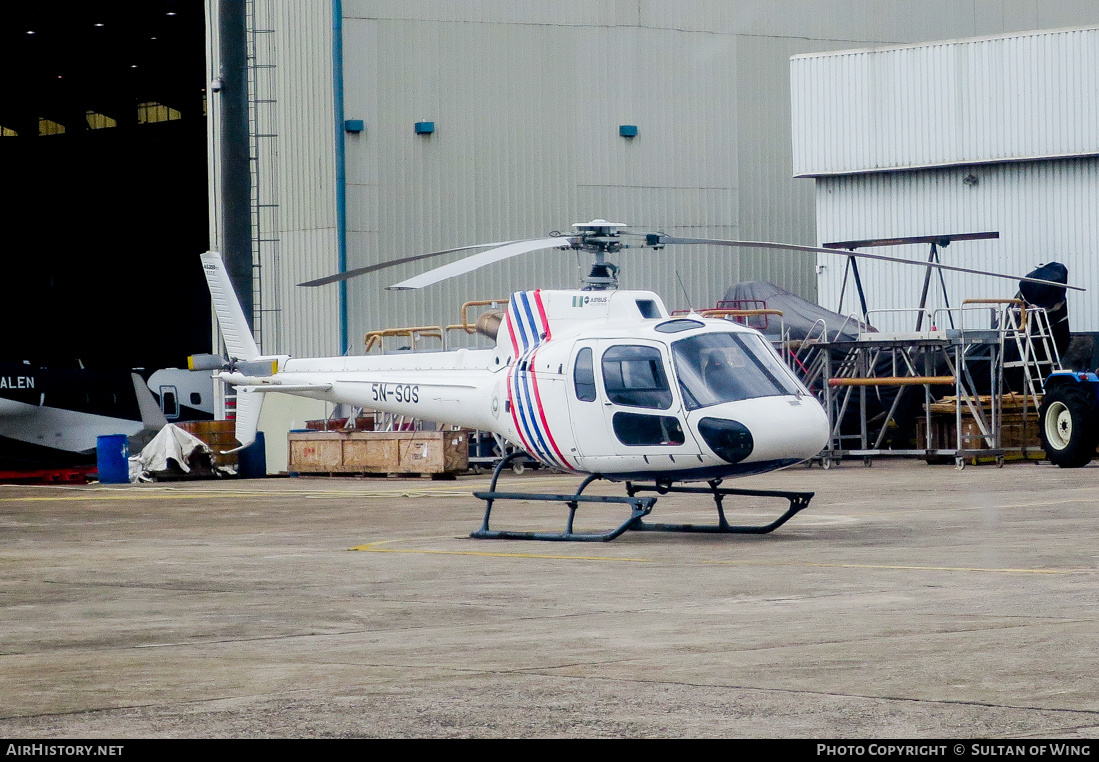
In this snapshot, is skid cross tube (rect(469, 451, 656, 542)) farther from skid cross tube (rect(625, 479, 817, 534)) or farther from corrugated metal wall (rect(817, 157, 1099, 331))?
corrugated metal wall (rect(817, 157, 1099, 331))

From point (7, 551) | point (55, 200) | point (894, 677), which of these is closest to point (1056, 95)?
point (7, 551)

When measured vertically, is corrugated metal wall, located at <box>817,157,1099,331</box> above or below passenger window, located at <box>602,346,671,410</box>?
above

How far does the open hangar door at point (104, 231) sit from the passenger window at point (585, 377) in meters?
39.7

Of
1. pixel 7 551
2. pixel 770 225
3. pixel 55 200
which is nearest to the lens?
pixel 7 551

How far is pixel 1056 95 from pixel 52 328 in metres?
39.0

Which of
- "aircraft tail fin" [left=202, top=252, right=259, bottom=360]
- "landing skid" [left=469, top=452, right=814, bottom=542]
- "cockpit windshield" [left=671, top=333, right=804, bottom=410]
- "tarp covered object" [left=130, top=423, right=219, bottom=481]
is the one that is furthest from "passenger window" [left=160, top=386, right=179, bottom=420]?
"cockpit windshield" [left=671, top=333, right=804, bottom=410]

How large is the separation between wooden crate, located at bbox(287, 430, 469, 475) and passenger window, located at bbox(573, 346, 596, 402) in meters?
13.8

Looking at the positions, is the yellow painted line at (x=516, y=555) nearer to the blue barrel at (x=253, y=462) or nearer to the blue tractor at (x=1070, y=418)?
the blue tractor at (x=1070, y=418)

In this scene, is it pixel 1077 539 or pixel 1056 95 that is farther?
pixel 1056 95

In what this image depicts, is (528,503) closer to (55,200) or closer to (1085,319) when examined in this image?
(1085,319)

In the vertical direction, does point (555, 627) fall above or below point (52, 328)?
below

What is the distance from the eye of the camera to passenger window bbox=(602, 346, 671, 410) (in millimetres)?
12180

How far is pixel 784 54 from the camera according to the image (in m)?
33.8

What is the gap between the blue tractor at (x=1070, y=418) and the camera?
70.6 feet
